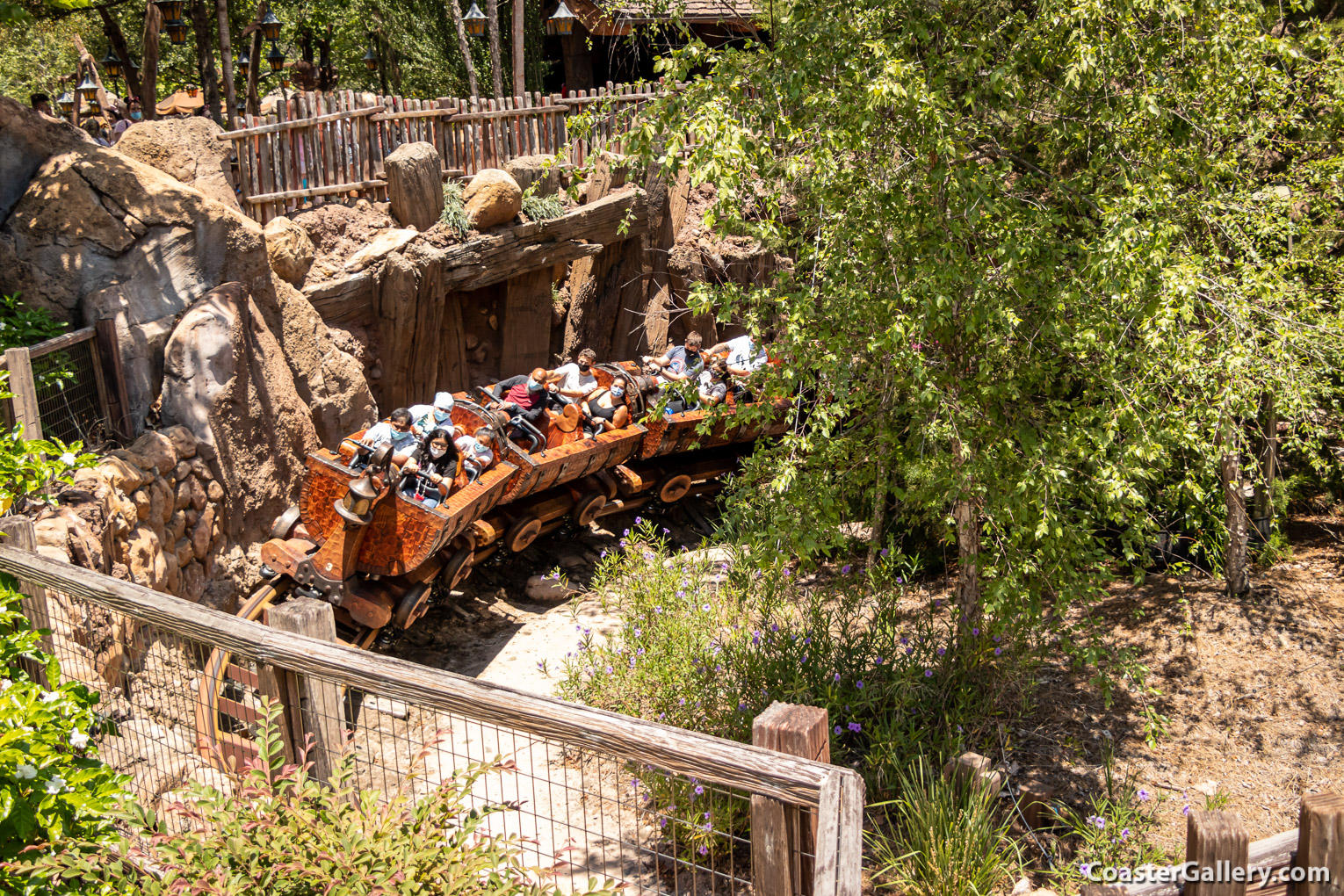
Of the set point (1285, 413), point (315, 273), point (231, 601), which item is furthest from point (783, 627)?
point (315, 273)

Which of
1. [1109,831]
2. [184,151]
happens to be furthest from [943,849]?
[184,151]

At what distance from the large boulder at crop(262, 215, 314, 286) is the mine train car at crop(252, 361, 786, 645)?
1712mm

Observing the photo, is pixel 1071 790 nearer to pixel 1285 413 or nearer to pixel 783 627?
pixel 783 627

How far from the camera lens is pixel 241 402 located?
7.32m

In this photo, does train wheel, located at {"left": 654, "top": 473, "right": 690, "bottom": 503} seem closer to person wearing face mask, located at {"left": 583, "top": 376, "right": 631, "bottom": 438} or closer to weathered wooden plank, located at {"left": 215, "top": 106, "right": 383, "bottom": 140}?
person wearing face mask, located at {"left": 583, "top": 376, "right": 631, "bottom": 438}

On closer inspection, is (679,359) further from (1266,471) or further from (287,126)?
(1266,471)

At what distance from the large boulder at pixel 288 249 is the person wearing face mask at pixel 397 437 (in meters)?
2.07

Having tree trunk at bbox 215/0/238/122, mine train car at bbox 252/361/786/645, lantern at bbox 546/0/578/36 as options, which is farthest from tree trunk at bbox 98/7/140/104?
mine train car at bbox 252/361/786/645

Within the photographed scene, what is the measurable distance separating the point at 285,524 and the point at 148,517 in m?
1.33

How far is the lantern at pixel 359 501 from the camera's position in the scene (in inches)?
275

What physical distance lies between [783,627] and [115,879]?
13.2 ft

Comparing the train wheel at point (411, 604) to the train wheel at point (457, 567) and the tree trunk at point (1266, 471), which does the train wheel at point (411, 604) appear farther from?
the tree trunk at point (1266, 471)

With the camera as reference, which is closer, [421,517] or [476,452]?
[421,517]

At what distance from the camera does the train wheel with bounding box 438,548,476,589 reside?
26.9ft
